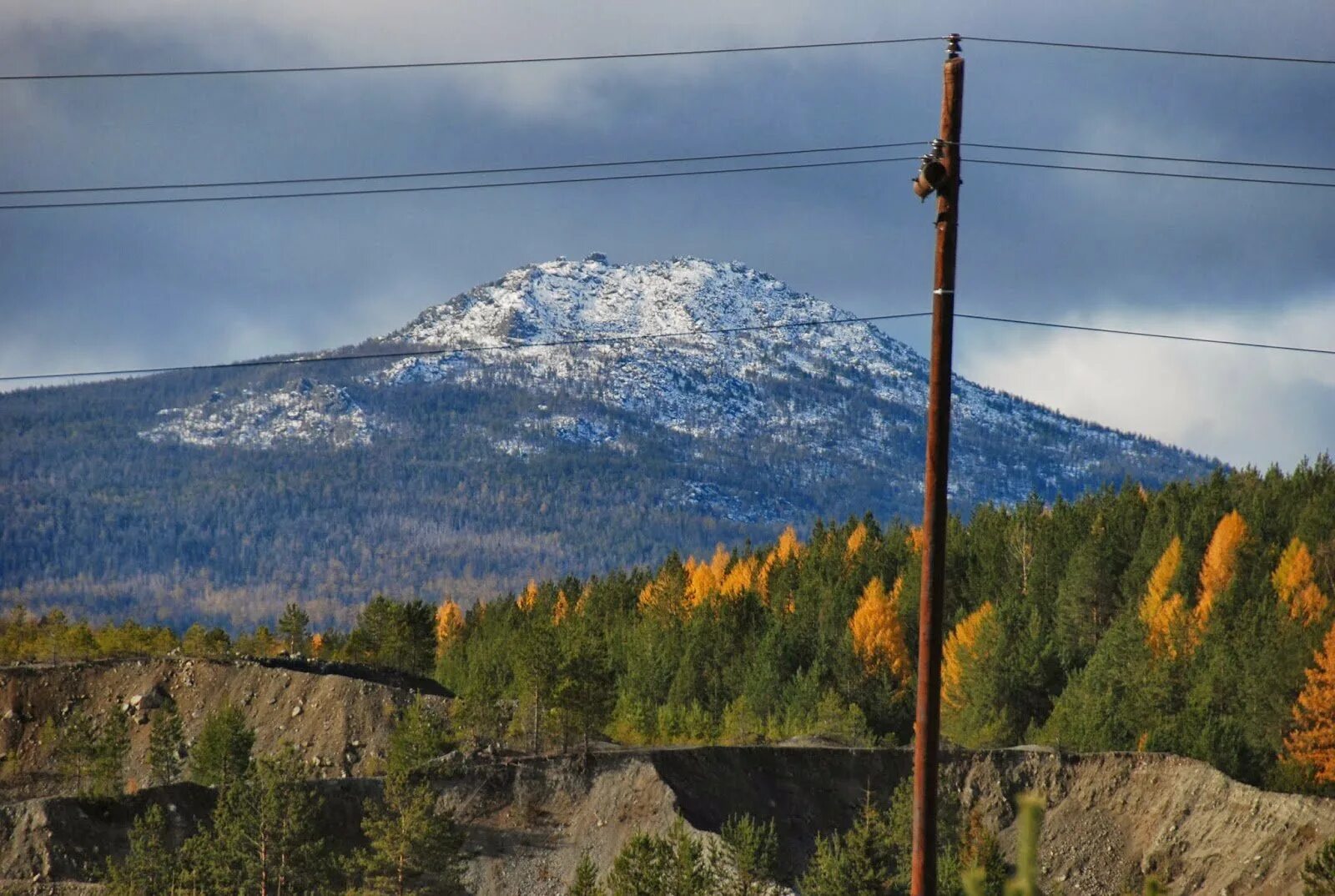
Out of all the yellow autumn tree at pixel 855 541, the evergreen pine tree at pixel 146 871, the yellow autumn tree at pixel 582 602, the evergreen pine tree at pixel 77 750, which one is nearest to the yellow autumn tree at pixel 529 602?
the yellow autumn tree at pixel 582 602

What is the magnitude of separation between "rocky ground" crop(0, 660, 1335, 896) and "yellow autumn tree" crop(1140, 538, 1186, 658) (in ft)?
74.9

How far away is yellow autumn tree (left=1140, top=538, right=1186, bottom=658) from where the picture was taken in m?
99.9

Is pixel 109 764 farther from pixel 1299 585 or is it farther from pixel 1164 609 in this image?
pixel 1299 585

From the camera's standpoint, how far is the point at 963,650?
107 meters

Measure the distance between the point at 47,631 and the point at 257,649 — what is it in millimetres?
15990

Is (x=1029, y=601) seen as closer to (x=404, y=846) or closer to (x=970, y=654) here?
(x=970, y=654)

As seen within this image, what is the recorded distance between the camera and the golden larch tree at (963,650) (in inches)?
4063

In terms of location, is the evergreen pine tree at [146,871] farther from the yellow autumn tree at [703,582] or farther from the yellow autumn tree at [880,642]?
the yellow autumn tree at [703,582]

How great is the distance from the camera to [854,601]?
401ft

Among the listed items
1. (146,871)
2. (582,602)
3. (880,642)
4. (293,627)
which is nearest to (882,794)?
(880,642)

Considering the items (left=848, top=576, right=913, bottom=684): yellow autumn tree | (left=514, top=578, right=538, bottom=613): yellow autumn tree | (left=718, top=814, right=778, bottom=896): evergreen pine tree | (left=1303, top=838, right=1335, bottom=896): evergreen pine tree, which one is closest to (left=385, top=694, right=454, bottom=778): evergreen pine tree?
(left=718, top=814, right=778, bottom=896): evergreen pine tree

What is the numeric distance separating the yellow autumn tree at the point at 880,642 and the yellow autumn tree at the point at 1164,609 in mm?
16983

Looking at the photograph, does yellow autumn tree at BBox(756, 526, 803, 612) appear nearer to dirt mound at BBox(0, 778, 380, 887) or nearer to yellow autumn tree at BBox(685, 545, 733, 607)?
yellow autumn tree at BBox(685, 545, 733, 607)

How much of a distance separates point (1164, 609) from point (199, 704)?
6327 centimetres
